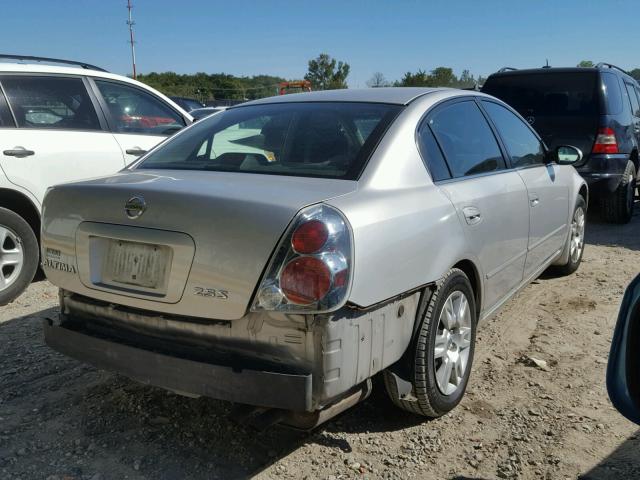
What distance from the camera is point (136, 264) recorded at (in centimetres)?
256

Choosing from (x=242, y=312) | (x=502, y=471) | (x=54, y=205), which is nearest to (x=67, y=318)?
(x=54, y=205)

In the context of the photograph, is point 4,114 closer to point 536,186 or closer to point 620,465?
point 536,186

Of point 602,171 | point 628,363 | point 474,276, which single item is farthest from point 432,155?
point 602,171

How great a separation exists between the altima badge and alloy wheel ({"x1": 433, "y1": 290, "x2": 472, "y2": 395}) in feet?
4.69

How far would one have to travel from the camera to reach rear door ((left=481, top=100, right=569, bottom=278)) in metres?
4.16

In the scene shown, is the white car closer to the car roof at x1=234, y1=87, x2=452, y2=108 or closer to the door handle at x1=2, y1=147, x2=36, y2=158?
the door handle at x1=2, y1=147, x2=36, y2=158

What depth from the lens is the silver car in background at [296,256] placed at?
230 centimetres

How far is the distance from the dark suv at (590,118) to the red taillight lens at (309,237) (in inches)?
240

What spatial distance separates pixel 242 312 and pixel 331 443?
96 cm

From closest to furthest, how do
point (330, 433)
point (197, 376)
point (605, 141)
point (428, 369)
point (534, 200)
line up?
1. point (197, 376)
2. point (428, 369)
3. point (330, 433)
4. point (534, 200)
5. point (605, 141)

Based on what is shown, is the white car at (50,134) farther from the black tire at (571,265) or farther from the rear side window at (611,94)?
the rear side window at (611,94)

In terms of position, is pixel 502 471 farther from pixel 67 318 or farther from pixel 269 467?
pixel 67 318

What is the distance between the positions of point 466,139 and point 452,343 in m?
1.24

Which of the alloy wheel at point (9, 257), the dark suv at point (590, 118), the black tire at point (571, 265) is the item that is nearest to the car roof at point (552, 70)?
the dark suv at point (590, 118)
